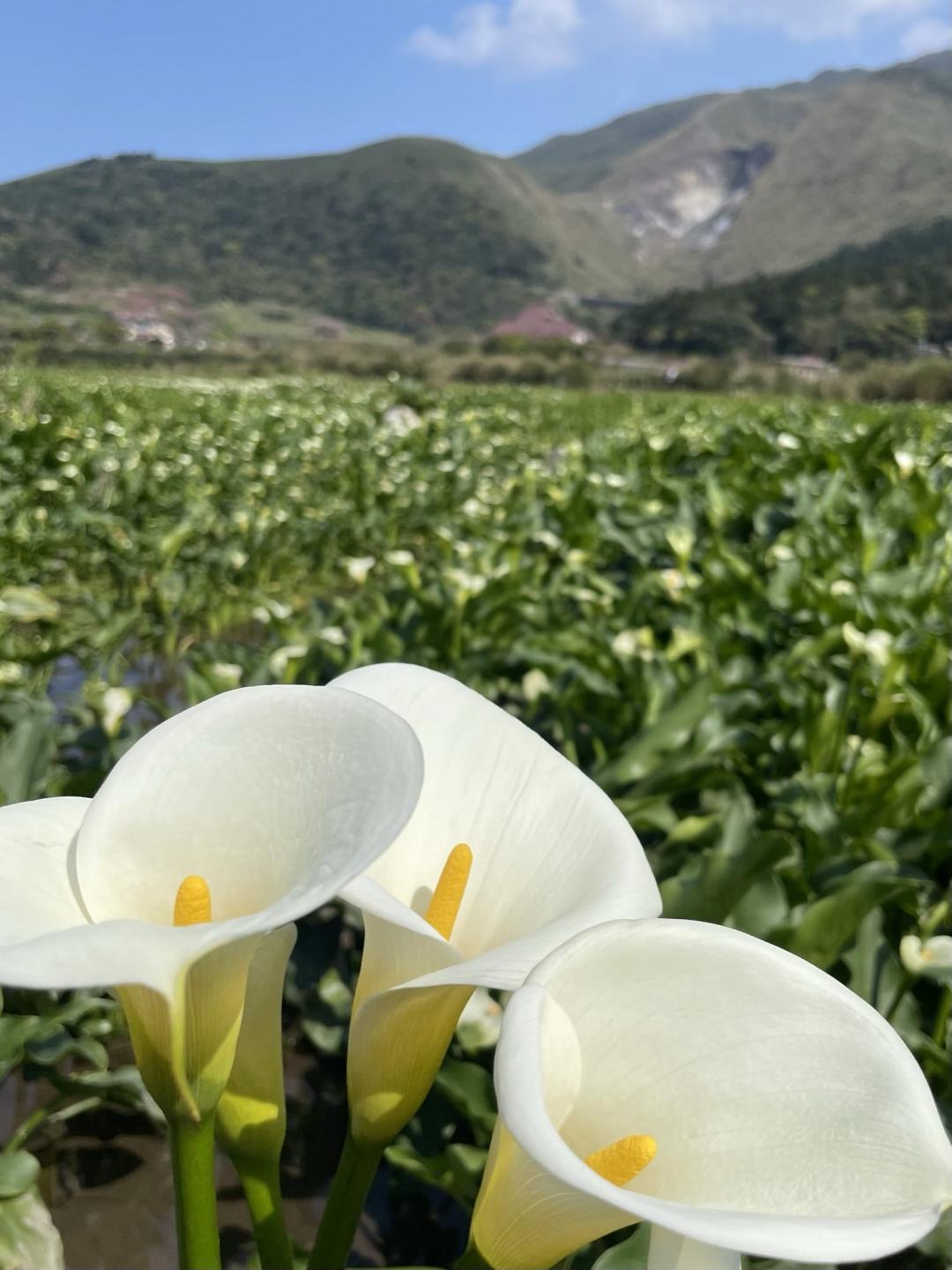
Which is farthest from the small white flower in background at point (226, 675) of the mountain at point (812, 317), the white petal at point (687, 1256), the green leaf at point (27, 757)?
the mountain at point (812, 317)

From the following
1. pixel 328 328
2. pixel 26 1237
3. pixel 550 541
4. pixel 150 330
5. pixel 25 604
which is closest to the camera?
pixel 26 1237

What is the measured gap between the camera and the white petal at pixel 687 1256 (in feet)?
1.30

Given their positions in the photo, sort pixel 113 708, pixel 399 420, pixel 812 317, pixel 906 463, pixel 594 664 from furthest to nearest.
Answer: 1. pixel 812 317
2. pixel 399 420
3. pixel 906 463
4. pixel 594 664
5. pixel 113 708

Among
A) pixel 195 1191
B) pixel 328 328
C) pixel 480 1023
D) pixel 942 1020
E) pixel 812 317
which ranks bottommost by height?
pixel 942 1020

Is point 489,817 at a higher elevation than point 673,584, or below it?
higher

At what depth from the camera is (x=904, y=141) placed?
107938mm

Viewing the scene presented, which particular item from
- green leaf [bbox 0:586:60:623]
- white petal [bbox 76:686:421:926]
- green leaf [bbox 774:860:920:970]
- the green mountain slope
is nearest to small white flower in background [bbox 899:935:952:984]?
green leaf [bbox 774:860:920:970]

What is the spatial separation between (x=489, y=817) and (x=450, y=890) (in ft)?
0.21


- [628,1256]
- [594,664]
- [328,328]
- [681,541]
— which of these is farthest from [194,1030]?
[328,328]

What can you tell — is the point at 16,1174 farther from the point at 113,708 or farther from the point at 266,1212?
the point at 113,708

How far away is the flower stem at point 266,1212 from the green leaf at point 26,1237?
0.44m

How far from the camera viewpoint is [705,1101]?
0.47m

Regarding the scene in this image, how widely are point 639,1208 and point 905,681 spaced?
1960mm

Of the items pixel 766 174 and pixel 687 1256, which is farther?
pixel 766 174
